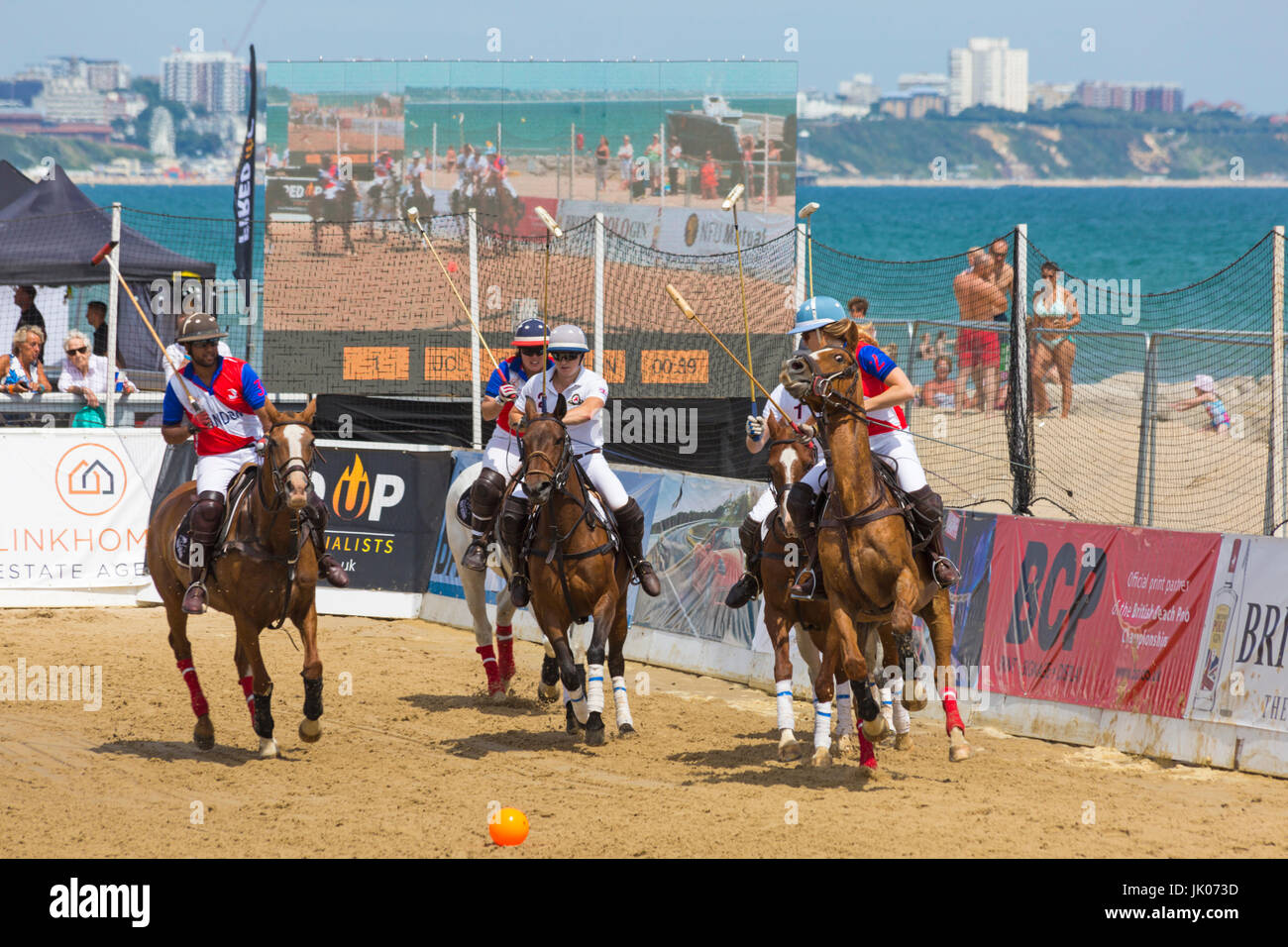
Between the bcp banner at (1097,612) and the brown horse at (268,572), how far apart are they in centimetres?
513

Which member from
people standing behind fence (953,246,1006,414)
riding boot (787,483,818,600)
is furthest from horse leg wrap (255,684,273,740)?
people standing behind fence (953,246,1006,414)

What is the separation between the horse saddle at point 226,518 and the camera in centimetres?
1038

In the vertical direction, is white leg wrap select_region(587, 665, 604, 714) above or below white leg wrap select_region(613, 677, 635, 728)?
above

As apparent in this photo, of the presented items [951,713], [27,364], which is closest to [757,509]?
[951,713]

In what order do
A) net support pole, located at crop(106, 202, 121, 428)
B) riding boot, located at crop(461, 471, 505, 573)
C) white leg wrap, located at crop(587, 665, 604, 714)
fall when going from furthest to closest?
net support pole, located at crop(106, 202, 121, 428), riding boot, located at crop(461, 471, 505, 573), white leg wrap, located at crop(587, 665, 604, 714)

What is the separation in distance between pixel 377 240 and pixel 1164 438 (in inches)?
653

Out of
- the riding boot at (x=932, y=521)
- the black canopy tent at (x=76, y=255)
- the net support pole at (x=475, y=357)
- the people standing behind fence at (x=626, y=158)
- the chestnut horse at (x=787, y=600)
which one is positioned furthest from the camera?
the people standing behind fence at (x=626, y=158)

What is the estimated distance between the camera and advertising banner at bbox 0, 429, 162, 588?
16500 mm

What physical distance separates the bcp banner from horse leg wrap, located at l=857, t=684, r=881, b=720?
227cm

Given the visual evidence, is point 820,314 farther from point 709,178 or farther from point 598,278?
point 709,178

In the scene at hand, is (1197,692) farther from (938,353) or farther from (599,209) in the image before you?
(599,209)

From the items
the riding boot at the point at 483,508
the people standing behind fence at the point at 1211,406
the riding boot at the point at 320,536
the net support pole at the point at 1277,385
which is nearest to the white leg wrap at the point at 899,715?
the net support pole at the point at 1277,385

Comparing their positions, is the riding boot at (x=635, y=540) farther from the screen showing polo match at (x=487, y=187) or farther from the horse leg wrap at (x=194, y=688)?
the screen showing polo match at (x=487, y=187)

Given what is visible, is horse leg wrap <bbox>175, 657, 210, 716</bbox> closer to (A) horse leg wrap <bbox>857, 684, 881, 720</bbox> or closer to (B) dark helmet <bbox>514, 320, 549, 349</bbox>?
(B) dark helmet <bbox>514, 320, 549, 349</bbox>
